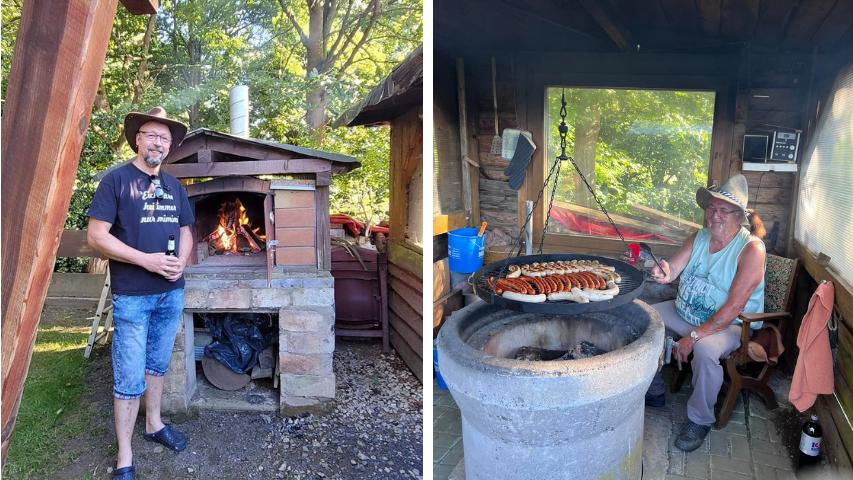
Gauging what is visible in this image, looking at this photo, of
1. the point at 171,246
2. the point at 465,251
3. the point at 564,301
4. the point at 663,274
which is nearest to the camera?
the point at 564,301

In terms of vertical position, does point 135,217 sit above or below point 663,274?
above

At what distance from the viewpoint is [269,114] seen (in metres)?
8.40

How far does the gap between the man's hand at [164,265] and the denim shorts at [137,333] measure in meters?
0.15

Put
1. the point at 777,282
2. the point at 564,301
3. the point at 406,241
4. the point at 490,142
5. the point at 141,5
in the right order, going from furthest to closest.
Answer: the point at 490,142 → the point at 406,241 → the point at 777,282 → the point at 564,301 → the point at 141,5

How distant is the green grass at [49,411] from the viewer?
3.20m

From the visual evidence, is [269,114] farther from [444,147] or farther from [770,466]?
[770,466]

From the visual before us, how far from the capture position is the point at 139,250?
296 cm

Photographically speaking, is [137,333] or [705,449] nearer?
[137,333]

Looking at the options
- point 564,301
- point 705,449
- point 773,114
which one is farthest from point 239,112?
point 773,114

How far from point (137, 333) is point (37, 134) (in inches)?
65.7

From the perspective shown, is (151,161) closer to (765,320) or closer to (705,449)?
(705,449)

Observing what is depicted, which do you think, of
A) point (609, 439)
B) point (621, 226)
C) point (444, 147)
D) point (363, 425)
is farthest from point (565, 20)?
point (363, 425)

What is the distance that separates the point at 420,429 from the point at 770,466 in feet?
6.57

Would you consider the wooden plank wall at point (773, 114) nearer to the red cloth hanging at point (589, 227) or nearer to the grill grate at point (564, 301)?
the red cloth hanging at point (589, 227)
